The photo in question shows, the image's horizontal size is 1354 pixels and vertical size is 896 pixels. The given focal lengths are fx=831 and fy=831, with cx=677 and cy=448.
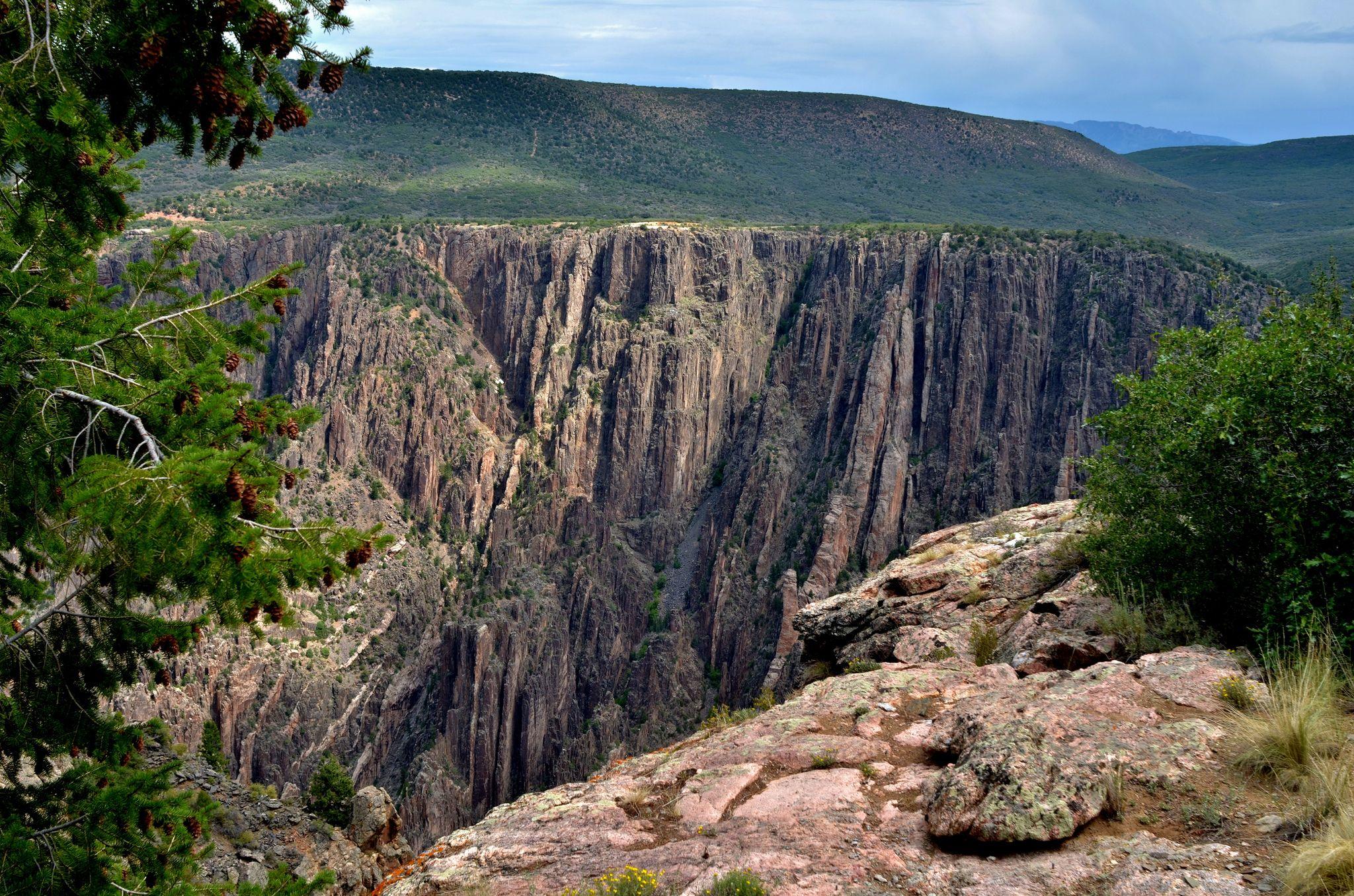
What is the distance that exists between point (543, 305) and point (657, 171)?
4638 cm

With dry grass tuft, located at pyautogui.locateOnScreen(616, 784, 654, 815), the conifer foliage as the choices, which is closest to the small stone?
dry grass tuft, located at pyautogui.locateOnScreen(616, 784, 654, 815)

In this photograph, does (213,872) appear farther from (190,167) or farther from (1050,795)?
(190,167)

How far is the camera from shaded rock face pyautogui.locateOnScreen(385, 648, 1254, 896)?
22.6 ft

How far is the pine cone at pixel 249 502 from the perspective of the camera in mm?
4434

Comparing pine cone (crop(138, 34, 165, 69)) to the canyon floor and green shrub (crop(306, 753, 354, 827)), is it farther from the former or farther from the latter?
green shrub (crop(306, 753, 354, 827))

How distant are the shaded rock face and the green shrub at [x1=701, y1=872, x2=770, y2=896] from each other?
0.22m

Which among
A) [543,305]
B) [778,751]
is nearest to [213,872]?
[778,751]

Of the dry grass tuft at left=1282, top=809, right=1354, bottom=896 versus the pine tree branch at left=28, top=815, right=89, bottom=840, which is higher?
the dry grass tuft at left=1282, top=809, right=1354, bottom=896

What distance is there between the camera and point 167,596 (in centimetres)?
586

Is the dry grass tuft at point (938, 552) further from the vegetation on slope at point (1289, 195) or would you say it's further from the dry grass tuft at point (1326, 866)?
the vegetation on slope at point (1289, 195)

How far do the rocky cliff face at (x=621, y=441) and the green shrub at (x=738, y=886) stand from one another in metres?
63.0

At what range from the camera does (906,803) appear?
835 cm

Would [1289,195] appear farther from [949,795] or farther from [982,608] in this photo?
[949,795]

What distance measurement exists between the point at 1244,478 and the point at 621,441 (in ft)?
246
